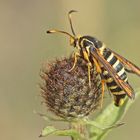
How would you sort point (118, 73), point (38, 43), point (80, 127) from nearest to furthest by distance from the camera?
1. point (118, 73)
2. point (80, 127)
3. point (38, 43)

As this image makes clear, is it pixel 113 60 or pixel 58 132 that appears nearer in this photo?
pixel 58 132

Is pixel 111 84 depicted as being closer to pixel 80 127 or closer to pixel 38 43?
pixel 80 127

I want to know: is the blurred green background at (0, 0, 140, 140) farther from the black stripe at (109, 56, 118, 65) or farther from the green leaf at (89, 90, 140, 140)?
the black stripe at (109, 56, 118, 65)

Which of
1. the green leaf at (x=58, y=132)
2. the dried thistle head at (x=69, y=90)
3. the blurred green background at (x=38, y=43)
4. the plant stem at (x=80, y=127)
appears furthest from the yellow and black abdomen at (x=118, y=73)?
the blurred green background at (x=38, y=43)

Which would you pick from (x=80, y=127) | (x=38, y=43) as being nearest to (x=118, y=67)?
(x=80, y=127)

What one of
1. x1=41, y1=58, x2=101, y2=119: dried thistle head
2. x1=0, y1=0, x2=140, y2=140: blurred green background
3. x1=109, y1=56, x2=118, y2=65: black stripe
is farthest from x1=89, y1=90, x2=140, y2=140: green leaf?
x1=0, y1=0, x2=140, y2=140: blurred green background

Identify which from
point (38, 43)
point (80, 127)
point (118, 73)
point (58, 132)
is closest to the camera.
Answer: point (58, 132)

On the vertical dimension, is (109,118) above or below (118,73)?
below

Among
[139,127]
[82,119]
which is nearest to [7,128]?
[139,127]

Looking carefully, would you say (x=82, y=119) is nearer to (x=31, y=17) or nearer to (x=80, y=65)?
(x=80, y=65)
